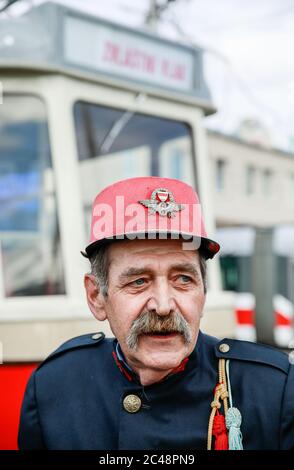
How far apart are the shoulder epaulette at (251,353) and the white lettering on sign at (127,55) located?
1.98m

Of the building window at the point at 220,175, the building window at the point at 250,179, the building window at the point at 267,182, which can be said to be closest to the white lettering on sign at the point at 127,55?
the building window at the point at 220,175

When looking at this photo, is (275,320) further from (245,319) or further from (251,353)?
(251,353)

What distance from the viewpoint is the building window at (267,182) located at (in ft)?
56.9

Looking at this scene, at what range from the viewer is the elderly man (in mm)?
1261

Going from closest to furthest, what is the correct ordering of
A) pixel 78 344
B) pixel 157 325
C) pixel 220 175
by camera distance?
pixel 157 325 < pixel 78 344 < pixel 220 175

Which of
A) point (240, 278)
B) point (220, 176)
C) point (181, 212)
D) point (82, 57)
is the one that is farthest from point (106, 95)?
point (220, 176)

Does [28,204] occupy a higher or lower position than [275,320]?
higher

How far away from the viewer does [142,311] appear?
1.25 m

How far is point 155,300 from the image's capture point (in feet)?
4.03

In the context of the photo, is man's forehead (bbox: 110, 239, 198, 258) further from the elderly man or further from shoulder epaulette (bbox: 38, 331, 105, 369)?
shoulder epaulette (bbox: 38, 331, 105, 369)

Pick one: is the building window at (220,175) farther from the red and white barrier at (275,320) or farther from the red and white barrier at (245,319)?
the red and white barrier at (245,319)

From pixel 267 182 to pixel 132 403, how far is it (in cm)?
1754

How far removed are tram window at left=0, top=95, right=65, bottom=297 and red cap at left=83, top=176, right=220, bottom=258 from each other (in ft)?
5.54

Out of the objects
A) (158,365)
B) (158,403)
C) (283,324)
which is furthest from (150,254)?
(283,324)
